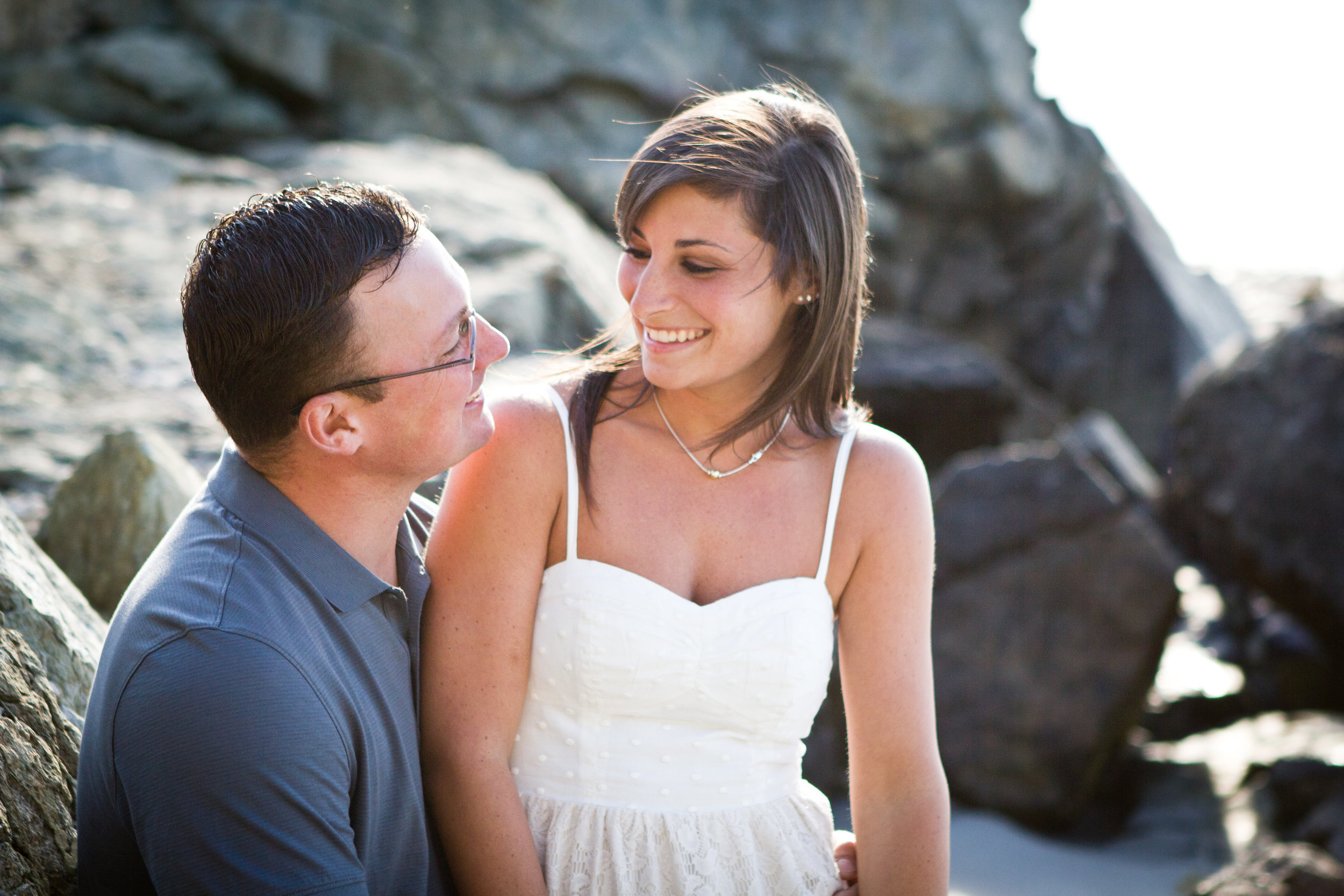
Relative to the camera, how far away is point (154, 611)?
144cm

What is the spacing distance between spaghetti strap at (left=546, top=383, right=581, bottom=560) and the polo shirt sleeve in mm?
723

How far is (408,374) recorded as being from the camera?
5.87ft

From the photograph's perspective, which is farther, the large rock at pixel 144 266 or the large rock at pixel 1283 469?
the large rock at pixel 1283 469

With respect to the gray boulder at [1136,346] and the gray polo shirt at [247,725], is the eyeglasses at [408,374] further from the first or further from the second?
the gray boulder at [1136,346]

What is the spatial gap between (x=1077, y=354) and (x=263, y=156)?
1012 centimetres

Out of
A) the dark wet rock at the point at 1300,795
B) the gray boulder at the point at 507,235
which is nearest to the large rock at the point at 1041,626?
the dark wet rock at the point at 1300,795

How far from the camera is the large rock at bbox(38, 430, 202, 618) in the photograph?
2.43 metres

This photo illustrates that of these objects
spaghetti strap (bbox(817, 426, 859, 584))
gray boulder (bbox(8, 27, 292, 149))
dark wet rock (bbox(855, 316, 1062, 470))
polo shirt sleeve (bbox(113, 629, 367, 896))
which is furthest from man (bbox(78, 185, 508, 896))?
gray boulder (bbox(8, 27, 292, 149))

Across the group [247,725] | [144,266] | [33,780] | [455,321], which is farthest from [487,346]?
[144,266]

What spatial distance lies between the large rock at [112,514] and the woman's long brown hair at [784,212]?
3.30ft

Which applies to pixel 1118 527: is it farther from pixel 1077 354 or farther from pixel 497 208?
pixel 1077 354

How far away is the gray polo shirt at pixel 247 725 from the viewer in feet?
4.52

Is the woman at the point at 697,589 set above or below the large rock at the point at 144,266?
below

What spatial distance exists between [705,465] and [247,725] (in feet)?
3.62
